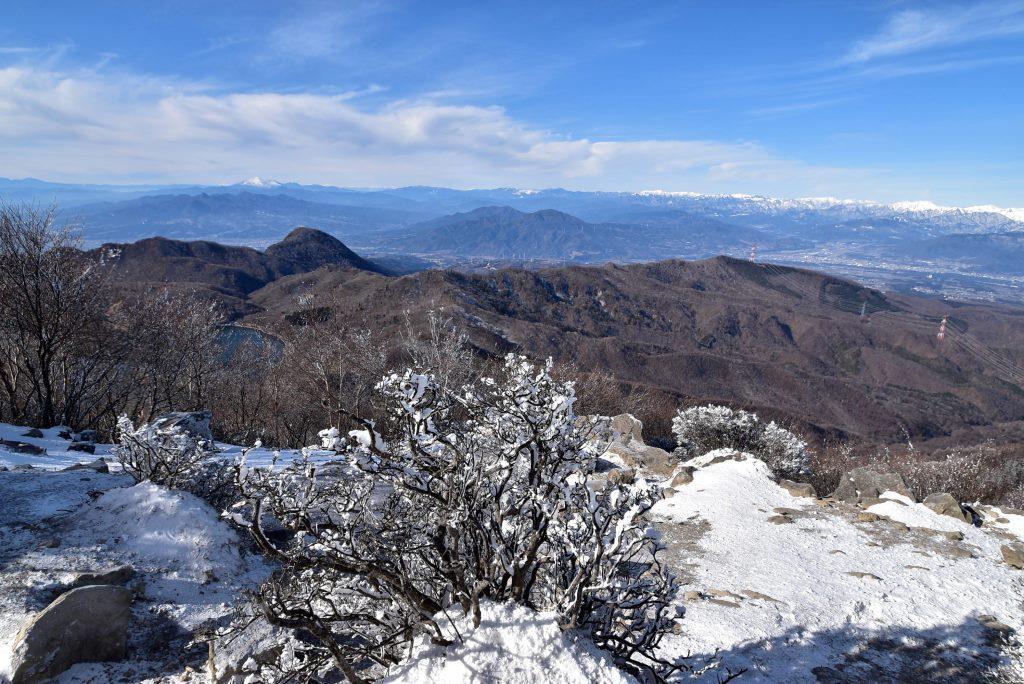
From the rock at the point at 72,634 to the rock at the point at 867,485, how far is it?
10.1 metres

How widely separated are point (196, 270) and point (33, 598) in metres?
121

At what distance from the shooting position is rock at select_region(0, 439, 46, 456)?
25.3ft

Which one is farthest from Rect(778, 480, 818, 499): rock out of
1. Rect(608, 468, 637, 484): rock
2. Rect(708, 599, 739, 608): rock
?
Rect(708, 599, 739, 608): rock

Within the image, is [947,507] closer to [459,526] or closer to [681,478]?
[681,478]

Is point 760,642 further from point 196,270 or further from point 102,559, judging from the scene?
point 196,270

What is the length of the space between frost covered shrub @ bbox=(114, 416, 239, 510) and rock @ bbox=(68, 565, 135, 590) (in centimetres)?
122

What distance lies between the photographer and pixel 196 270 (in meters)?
109

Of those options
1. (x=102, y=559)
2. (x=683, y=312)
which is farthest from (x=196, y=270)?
(x=102, y=559)

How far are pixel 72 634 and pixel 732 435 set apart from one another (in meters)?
13.7

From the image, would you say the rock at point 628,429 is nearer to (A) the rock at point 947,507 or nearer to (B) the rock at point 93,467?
(A) the rock at point 947,507

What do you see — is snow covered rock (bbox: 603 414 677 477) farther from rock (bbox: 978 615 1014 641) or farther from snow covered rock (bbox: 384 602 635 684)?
snow covered rock (bbox: 384 602 635 684)

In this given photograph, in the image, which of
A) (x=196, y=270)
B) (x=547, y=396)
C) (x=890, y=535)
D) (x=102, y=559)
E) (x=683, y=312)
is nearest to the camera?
(x=547, y=396)

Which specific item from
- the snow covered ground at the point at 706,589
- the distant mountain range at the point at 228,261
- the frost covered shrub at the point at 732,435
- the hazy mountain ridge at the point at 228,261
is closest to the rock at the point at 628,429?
the frost covered shrub at the point at 732,435

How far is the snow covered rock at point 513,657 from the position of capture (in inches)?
99.1
